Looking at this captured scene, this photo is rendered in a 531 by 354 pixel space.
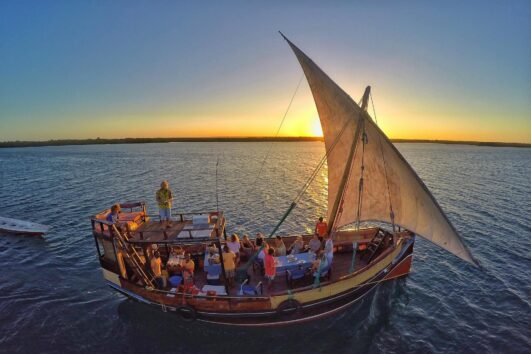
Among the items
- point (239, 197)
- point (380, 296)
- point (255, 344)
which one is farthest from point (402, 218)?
point (239, 197)

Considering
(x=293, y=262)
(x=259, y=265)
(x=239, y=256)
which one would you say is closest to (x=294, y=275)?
(x=293, y=262)

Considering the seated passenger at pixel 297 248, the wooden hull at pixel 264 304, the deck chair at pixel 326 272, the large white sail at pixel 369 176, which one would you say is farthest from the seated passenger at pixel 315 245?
the wooden hull at pixel 264 304

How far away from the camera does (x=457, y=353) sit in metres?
14.5

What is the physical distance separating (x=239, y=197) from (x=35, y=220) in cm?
2491

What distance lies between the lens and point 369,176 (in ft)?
54.7

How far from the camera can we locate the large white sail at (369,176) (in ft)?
44.7

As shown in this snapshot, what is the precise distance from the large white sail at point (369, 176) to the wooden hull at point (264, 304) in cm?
315

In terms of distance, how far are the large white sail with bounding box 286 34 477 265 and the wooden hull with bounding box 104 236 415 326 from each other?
315 centimetres

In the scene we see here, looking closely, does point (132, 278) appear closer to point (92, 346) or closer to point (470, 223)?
point (92, 346)

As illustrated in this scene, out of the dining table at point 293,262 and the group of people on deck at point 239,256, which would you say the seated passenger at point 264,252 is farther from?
the dining table at point 293,262

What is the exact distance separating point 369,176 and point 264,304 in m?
8.59

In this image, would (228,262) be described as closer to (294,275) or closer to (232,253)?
(232,253)

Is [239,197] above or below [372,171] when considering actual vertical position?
below

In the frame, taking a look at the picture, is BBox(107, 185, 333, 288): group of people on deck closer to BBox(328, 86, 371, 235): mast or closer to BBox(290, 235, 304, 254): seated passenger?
BBox(290, 235, 304, 254): seated passenger
